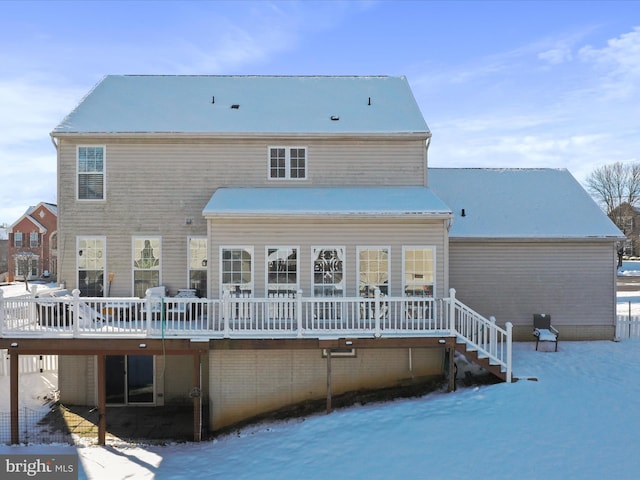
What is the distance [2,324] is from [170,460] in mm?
5342

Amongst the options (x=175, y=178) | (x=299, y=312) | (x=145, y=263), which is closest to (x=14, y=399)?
(x=145, y=263)

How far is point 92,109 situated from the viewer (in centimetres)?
1428

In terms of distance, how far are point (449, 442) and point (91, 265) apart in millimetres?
11222

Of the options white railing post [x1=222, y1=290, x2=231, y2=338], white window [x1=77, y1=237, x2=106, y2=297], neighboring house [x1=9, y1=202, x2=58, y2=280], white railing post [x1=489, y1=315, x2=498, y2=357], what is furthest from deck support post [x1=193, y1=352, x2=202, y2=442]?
neighboring house [x1=9, y1=202, x2=58, y2=280]

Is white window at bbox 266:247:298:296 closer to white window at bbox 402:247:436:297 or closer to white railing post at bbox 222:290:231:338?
white railing post at bbox 222:290:231:338

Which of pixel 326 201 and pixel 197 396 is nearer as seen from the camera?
pixel 197 396

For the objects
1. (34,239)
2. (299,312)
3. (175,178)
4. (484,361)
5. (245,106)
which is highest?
(245,106)

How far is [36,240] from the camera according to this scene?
52500mm

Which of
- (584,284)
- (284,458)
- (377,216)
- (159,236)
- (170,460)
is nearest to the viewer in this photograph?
(284,458)

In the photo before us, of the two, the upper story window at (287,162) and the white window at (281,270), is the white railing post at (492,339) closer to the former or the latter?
the white window at (281,270)

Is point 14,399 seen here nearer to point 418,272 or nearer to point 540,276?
point 418,272

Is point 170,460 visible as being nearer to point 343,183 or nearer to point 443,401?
point 443,401

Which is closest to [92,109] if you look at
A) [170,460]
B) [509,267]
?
[170,460]

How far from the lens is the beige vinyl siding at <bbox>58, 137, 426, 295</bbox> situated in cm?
1347
